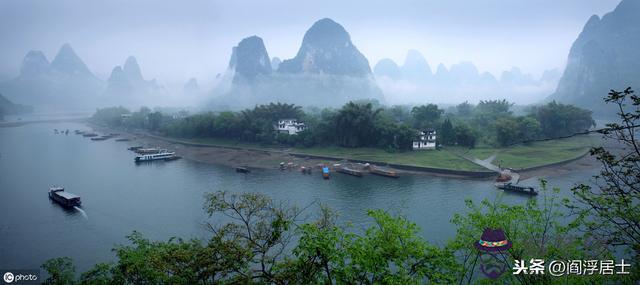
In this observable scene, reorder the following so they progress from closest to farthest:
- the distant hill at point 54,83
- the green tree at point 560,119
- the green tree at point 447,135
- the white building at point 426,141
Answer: the white building at point 426,141 → the green tree at point 447,135 → the green tree at point 560,119 → the distant hill at point 54,83

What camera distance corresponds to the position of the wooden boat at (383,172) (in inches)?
1141

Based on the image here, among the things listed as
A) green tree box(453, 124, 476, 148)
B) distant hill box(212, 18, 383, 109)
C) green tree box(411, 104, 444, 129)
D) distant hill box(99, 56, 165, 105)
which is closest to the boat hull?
green tree box(453, 124, 476, 148)

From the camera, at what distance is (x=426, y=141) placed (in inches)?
1491

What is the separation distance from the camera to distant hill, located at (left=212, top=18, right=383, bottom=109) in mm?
113688

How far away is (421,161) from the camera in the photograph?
1271 inches

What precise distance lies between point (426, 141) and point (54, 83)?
A: 147973 millimetres

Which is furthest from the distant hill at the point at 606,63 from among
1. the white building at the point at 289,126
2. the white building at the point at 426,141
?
the white building at the point at 289,126

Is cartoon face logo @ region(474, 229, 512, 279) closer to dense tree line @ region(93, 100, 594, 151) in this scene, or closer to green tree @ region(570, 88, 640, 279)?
green tree @ region(570, 88, 640, 279)

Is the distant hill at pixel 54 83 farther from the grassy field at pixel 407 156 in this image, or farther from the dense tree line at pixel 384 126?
the grassy field at pixel 407 156

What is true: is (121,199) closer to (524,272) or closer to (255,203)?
(255,203)

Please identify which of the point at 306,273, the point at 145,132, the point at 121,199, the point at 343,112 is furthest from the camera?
the point at 145,132

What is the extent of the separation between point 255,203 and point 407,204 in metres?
15.8

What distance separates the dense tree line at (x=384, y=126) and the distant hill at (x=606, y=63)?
3437cm

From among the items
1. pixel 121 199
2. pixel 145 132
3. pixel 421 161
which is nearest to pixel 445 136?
pixel 421 161
